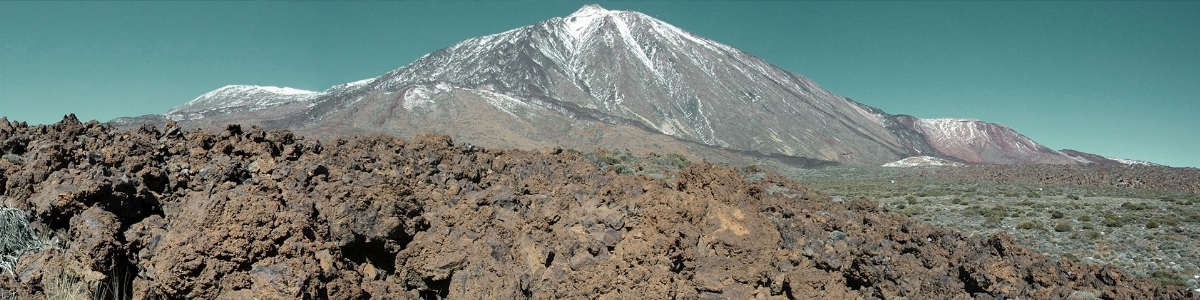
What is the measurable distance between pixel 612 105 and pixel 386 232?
88.7 meters

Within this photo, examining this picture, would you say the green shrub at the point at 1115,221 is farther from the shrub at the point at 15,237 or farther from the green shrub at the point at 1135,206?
the shrub at the point at 15,237

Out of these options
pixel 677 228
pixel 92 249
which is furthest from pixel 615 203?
pixel 92 249

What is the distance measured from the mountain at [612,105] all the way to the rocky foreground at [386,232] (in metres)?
44.2

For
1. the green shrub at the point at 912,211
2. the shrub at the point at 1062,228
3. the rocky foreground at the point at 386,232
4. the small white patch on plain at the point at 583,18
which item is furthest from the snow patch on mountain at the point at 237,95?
the rocky foreground at the point at 386,232

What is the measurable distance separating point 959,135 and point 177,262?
151 meters

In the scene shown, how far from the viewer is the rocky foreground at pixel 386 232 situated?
3184 millimetres

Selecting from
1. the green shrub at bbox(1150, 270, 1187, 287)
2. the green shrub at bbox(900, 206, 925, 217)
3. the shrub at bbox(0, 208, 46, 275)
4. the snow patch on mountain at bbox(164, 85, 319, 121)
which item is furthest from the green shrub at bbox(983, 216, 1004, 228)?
the snow patch on mountain at bbox(164, 85, 319, 121)

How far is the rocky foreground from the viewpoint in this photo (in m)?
3.18

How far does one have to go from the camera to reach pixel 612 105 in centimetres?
9225

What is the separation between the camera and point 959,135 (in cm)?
13012

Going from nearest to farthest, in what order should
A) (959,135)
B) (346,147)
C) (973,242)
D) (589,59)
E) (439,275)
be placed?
(439,275) < (346,147) < (973,242) < (589,59) < (959,135)

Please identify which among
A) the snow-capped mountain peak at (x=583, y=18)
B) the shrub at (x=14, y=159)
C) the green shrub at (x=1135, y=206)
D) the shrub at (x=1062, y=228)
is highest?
the snow-capped mountain peak at (x=583, y=18)

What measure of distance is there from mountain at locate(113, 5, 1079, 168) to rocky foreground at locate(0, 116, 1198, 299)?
145 feet

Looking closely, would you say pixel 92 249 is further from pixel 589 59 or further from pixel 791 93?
pixel 791 93
